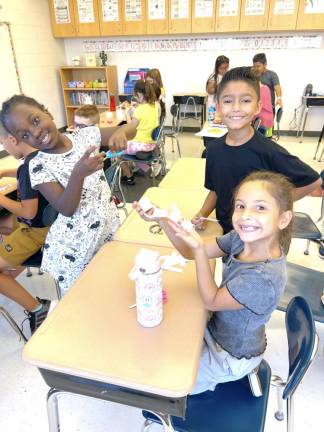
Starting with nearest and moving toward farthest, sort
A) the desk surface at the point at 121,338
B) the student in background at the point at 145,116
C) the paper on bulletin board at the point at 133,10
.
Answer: the desk surface at the point at 121,338, the student in background at the point at 145,116, the paper on bulletin board at the point at 133,10

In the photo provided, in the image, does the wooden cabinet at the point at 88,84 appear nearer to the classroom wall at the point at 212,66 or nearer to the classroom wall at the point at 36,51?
the classroom wall at the point at 36,51

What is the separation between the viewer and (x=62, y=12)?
6.06 meters

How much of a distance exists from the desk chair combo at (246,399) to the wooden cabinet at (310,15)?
5682 mm

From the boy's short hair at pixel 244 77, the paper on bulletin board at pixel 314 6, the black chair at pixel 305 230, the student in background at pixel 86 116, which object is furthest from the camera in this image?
the paper on bulletin board at pixel 314 6

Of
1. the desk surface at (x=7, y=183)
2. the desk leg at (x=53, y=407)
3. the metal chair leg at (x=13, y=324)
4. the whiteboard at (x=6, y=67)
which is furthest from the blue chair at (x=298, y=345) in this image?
the whiteboard at (x=6, y=67)

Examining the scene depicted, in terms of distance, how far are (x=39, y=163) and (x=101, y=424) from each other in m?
1.17

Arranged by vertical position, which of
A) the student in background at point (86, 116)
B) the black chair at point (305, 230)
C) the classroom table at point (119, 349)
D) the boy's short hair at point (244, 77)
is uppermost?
the boy's short hair at point (244, 77)

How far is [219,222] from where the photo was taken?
62.0 inches

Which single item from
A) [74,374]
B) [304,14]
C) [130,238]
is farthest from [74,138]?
[304,14]

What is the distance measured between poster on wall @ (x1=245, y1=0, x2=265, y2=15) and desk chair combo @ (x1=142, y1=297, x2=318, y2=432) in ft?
18.6

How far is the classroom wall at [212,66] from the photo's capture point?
19.1ft

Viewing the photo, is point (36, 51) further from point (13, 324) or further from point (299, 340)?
point (299, 340)

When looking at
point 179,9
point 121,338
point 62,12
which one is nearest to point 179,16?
point 179,9

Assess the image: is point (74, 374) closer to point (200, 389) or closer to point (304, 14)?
point (200, 389)
